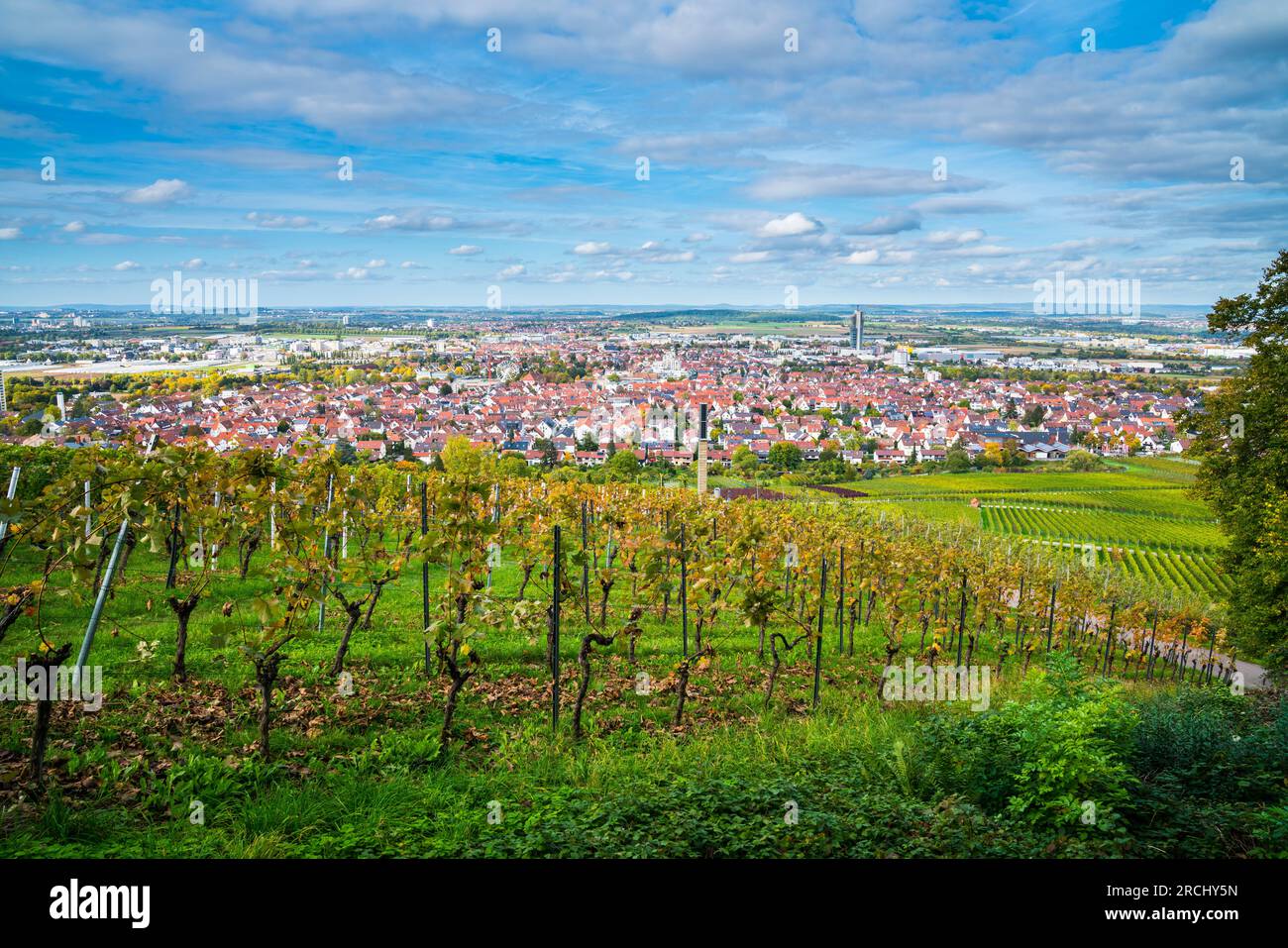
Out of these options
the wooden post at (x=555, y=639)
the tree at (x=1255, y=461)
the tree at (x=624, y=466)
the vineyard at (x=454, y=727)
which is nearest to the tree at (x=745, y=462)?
the tree at (x=624, y=466)

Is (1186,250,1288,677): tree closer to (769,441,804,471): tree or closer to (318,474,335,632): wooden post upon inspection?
(318,474,335,632): wooden post

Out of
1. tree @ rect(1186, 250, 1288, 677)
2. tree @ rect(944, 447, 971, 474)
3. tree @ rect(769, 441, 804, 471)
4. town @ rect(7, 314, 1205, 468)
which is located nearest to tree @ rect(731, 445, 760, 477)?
town @ rect(7, 314, 1205, 468)

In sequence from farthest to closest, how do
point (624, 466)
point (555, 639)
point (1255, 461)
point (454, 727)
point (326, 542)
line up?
1. point (624, 466)
2. point (1255, 461)
3. point (326, 542)
4. point (555, 639)
5. point (454, 727)

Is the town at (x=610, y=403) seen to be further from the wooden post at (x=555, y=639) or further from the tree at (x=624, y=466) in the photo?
the tree at (x=624, y=466)

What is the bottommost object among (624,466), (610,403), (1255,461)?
(624,466)

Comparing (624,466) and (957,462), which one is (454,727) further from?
(957,462)

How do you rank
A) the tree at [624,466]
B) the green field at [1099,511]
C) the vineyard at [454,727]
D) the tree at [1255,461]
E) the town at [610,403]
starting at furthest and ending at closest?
the tree at [624,466], the green field at [1099,511], the town at [610,403], the tree at [1255,461], the vineyard at [454,727]

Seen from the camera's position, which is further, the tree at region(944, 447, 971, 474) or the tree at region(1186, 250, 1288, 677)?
the tree at region(944, 447, 971, 474)

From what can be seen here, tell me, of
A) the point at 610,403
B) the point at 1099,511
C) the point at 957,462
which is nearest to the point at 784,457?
the point at 957,462
